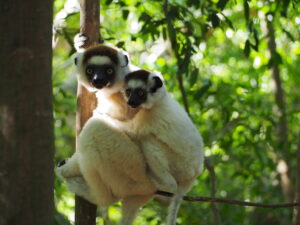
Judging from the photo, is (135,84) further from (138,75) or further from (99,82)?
(99,82)

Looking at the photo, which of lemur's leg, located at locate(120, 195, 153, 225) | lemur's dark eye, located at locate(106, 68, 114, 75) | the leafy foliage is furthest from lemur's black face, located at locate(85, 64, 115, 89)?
lemur's leg, located at locate(120, 195, 153, 225)

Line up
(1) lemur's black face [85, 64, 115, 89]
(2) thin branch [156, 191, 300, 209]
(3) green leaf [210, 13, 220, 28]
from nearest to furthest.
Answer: (2) thin branch [156, 191, 300, 209]
(1) lemur's black face [85, 64, 115, 89]
(3) green leaf [210, 13, 220, 28]

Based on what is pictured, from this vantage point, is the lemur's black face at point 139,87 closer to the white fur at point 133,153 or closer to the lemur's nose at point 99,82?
the white fur at point 133,153

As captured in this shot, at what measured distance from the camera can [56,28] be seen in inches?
241

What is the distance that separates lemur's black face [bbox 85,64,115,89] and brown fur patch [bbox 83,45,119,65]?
9 cm

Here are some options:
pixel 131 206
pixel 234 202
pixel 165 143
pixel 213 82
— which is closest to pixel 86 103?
pixel 165 143

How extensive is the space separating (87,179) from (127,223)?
Result: 0.69m

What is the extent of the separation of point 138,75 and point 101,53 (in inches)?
17.3

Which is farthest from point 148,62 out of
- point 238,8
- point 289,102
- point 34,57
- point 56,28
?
point 289,102

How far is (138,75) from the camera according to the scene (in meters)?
4.29

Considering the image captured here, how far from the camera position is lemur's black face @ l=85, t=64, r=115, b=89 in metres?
4.34

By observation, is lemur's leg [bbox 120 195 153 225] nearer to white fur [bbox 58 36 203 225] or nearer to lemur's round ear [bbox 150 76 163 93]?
white fur [bbox 58 36 203 225]

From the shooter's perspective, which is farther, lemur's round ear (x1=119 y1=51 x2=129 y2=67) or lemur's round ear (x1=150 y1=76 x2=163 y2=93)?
lemur's round ear (x1=119 y1=51 x2=129 y2=67)

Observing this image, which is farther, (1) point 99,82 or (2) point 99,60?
(2) point 99,60
